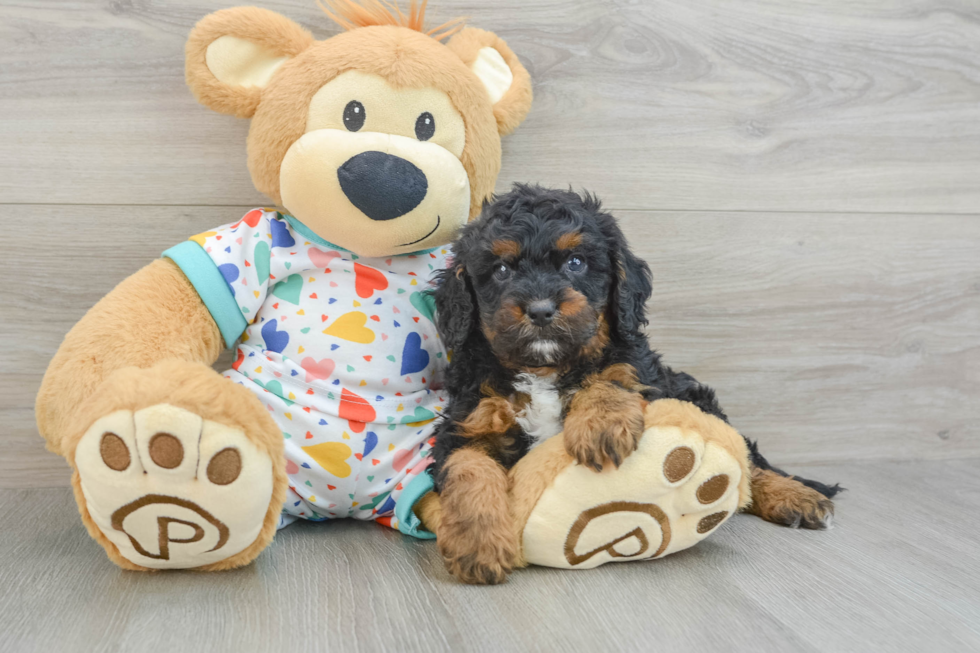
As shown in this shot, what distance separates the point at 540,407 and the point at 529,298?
304 millimetres

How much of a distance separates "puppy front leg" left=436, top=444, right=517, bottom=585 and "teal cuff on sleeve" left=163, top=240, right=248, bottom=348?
68 cm

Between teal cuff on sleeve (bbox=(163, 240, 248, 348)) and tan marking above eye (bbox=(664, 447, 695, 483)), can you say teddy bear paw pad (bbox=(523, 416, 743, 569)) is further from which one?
teal cuff on sleeve (bbox=(163, 240, 248, 348))

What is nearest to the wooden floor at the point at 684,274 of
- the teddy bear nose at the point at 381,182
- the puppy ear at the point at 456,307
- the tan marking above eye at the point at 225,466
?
the tan marking above eye at the point at 225,466

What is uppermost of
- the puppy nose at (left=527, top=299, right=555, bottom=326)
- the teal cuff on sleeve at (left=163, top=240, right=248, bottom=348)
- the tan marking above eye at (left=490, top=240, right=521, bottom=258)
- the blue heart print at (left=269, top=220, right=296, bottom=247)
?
the tan marking above eye at (left=490, top=240, right=521, bottom=258)

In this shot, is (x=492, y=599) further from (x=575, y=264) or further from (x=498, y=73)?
(x=498, y=73)

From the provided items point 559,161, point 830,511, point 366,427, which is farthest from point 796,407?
point 366,427

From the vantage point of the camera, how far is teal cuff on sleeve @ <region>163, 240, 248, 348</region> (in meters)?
1.71

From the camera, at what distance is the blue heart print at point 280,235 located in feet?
6.06

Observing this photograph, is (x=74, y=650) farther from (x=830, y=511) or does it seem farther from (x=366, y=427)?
(x=830, y=511)

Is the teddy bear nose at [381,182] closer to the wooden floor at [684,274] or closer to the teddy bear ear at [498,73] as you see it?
the teddy bear ear at [498,73]

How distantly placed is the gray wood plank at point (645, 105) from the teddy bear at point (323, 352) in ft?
1.02

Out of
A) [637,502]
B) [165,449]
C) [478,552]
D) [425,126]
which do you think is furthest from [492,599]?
[425,126]

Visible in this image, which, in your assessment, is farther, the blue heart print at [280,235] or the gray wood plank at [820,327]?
the gray wood plank at [820,327]

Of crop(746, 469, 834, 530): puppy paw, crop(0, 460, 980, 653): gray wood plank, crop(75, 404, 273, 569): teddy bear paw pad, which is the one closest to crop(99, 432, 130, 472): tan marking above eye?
crop(75, 404, 273, 569): teddy bear paw pad
